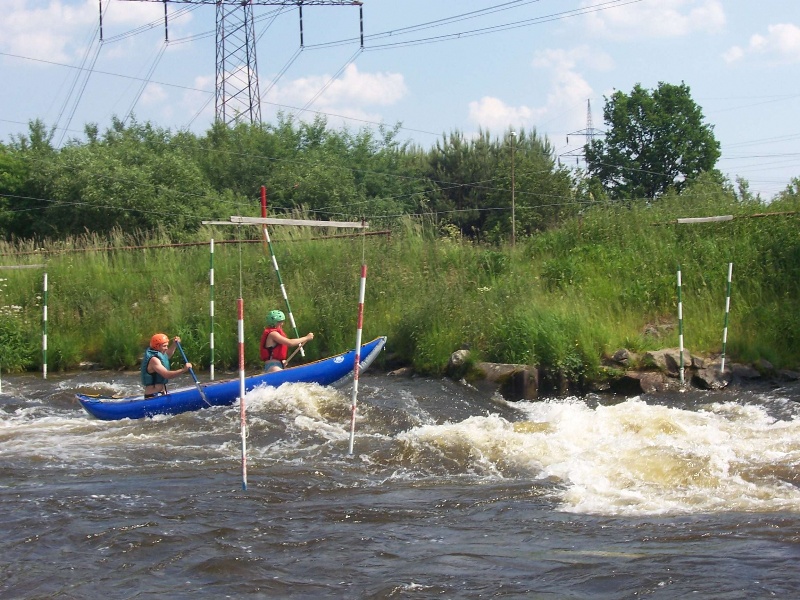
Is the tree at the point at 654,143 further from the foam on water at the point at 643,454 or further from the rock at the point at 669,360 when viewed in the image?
the foam on water at the point at 643,454

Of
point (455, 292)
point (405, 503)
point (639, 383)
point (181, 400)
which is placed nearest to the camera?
point (405, 503)

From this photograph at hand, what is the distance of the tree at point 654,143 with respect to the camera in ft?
147

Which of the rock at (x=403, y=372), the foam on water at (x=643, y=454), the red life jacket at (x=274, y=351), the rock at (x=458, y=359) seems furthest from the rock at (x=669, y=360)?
the red life jacket at (x=274, y=351)

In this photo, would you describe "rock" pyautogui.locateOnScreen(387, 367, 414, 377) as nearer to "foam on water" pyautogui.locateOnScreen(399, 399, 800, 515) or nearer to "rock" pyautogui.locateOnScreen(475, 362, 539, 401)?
"rock" pyautogui.locateOnScreen(475, 362, 539, 401)

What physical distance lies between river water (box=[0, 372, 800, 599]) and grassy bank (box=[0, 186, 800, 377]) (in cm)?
265

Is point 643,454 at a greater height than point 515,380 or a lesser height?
lesser

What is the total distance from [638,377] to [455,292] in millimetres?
4179

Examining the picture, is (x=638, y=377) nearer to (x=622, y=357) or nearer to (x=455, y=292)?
(x=622, y=357)

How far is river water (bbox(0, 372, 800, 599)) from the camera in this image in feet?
20.9

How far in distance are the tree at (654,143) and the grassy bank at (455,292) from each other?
2456 centimetres

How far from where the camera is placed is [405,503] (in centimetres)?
829

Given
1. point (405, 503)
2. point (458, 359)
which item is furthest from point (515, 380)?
point (405, 503)

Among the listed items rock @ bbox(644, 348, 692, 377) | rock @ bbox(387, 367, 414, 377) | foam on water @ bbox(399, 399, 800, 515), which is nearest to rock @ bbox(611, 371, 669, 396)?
rock @ bbox(644, 348, 692, 377)

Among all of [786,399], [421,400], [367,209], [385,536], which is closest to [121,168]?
[367,209]
